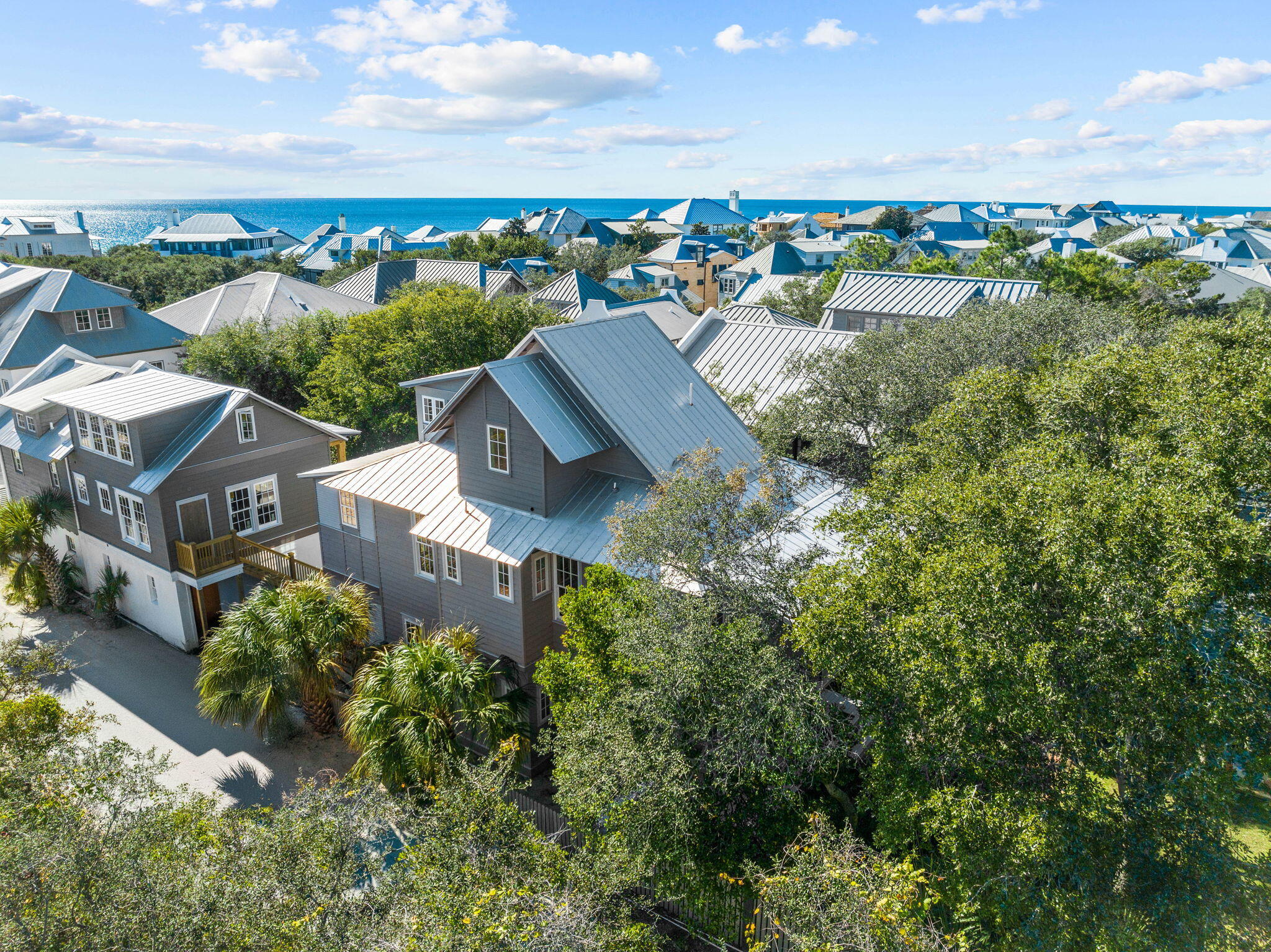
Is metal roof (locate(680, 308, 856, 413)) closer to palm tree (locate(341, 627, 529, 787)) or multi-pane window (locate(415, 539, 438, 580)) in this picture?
multi-pane window (locate(415, 539, 438, 580))

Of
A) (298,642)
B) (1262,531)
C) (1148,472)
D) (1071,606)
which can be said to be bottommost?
(298,642)

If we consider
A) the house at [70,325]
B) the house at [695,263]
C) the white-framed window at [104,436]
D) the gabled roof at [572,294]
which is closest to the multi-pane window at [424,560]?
the white-framed window at [104,436]

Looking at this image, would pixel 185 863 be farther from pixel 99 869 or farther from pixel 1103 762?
pixel 1103 762

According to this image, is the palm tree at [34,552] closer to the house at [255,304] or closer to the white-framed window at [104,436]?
→ the white-framed window at [104,436]

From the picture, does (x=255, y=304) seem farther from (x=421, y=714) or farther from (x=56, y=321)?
(x=421, y=714)

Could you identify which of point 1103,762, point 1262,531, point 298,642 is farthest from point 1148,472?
point 298,642

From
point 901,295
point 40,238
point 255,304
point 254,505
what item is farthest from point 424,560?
point 40,238

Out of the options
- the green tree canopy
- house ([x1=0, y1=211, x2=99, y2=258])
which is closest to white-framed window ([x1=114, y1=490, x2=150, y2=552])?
the green tree canopy
